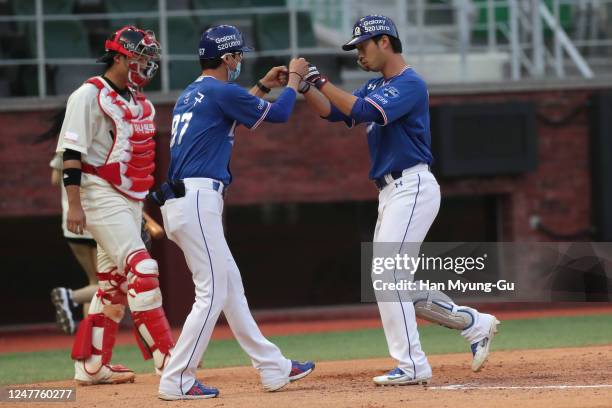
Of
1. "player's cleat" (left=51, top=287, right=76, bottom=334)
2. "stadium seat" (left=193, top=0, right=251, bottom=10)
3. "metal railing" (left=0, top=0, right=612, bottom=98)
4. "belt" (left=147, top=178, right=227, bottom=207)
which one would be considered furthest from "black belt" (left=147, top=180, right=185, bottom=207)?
"stadium seat" (left=193, top=0, right=251, bottom=10)

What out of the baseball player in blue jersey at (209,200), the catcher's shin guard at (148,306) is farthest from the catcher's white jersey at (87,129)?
the baseball player in blue jersey at (209,200)

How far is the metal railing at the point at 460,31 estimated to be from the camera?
47.2 ft

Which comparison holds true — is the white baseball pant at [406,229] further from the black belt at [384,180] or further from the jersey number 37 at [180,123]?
the jersey number 37 at [180,123]

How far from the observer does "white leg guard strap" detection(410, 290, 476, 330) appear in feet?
26.1

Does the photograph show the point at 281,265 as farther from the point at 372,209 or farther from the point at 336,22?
the point at 336,22

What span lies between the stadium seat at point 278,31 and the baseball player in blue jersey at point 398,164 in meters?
7.34

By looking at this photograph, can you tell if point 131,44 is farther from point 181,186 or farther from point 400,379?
point 400,379

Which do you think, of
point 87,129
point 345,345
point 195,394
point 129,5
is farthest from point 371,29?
point 129,5

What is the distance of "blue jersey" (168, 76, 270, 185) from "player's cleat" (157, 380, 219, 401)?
125cm

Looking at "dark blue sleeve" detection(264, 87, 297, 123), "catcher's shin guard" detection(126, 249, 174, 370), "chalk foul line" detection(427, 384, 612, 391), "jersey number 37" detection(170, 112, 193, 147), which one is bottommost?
"chalk foul line" detection(427, 384, 612, 391)

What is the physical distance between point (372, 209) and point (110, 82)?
33.0ft

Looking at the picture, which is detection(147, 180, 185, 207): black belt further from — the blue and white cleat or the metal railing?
the metal railing

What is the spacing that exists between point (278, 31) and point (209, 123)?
317 inches

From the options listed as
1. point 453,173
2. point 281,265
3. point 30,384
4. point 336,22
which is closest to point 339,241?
point 281,265
